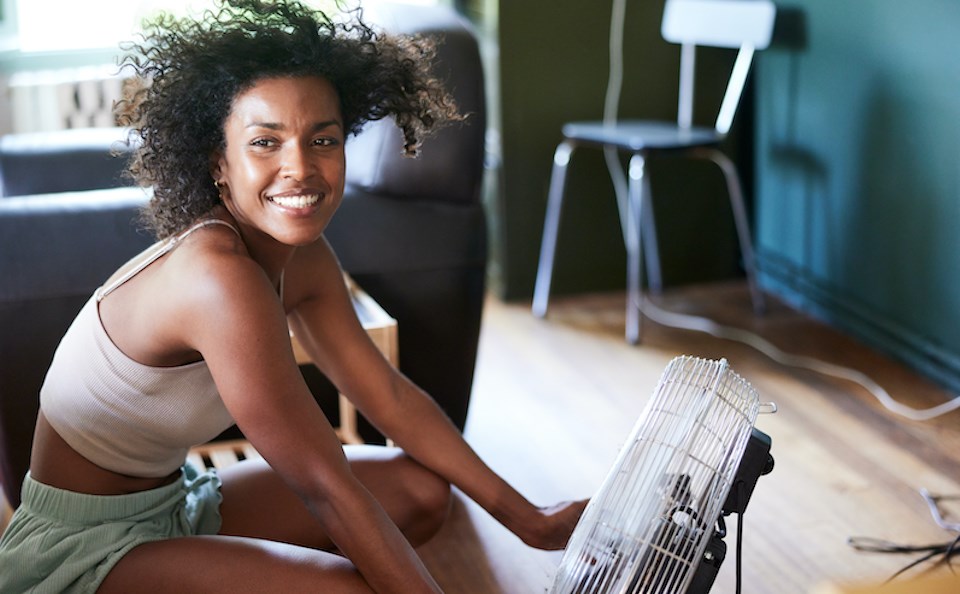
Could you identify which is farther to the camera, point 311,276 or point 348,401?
point 348,401

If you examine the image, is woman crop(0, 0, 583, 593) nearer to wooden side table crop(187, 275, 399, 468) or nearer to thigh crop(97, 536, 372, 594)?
thigh crop(97, 536, 372, 594)

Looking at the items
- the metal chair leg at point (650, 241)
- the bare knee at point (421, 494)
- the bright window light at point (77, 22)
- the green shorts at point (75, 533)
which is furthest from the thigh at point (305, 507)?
the bright window light at point (77, 22)

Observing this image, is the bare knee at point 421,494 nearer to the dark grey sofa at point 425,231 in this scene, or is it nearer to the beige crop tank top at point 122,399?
the beige crop tank top at point 122,399

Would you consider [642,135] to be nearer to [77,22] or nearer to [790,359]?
[790,359]

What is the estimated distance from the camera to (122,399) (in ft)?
4.88

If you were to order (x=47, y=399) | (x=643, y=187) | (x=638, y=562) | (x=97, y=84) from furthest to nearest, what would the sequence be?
(x=97, y=84) < (x=643, y=187) < (x=47, y=399) < (x=638, y=562)

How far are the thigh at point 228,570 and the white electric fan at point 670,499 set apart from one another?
1.01 ft

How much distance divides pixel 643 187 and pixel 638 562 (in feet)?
8.11

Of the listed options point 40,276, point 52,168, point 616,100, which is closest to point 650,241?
point 616,100

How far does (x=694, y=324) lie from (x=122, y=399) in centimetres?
221

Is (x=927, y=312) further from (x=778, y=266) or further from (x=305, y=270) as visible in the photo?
(x=305, y=270)

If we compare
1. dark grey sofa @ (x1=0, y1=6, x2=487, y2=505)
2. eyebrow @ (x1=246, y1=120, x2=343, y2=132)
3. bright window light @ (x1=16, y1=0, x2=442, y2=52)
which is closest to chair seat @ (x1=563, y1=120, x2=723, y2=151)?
dark grey sofa @ (x1=0, y1=6, x2=487, y2=505)

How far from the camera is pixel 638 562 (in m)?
1.24

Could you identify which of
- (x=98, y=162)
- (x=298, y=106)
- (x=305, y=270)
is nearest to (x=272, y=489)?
(x=305, y=270)
